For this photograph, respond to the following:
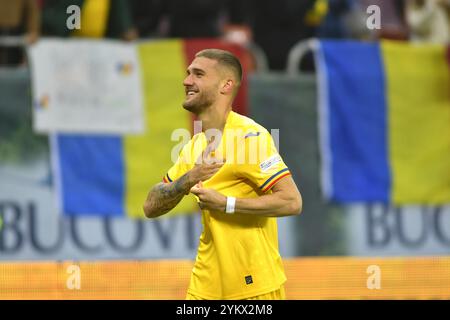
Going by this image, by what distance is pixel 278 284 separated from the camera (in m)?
6.91

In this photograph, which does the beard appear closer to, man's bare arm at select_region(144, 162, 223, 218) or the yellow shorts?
man's bare arm at select_region(144, 162, 223, 218)

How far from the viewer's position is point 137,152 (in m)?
12.6

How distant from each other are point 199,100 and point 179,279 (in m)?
5.09

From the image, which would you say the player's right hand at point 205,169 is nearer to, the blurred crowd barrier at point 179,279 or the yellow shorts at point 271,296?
the yellow shorts at point 271,296

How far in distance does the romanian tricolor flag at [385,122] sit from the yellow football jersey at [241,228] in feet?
20.5

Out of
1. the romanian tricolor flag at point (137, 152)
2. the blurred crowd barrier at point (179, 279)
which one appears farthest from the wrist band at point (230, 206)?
the romanian tricolor flag at point (137, 152)

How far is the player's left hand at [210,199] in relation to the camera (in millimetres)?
6531

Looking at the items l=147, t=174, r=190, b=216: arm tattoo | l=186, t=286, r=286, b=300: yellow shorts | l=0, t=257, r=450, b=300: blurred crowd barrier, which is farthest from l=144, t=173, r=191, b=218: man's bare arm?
l=0, t=257, r=450, b=300: blurred crowd barrier

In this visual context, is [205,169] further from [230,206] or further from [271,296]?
[271,296]

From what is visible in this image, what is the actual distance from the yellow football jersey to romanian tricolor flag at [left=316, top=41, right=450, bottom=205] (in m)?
6.26

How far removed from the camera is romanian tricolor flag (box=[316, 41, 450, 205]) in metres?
13.1

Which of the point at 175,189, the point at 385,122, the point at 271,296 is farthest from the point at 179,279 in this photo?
the point at 175,189
